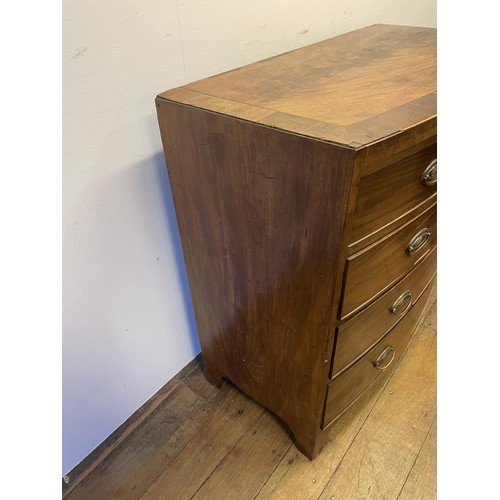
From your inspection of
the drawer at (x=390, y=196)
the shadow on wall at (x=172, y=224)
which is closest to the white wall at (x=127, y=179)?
the shadow on wall at (x=172, y=224)

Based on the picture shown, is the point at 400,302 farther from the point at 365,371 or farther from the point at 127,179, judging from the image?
the point at 127,179

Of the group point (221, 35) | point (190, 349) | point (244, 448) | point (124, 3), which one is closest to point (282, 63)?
point (221, 35)

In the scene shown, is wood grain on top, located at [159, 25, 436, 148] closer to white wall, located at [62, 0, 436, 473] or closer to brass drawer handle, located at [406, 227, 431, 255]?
white wall, located at [62, 0, 436, 473]

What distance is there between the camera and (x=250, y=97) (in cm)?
71

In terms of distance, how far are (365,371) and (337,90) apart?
2.12 feet

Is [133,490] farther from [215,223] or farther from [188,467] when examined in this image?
[215,223]

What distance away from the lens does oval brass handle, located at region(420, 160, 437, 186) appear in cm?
69

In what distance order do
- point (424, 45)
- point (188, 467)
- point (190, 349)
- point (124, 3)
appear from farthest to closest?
point (190, 349), point (188, 467), point (424, 45), point (124, 3)

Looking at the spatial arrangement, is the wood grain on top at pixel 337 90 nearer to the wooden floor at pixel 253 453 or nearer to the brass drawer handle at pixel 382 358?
the brass drawer handle at pixel 382 358

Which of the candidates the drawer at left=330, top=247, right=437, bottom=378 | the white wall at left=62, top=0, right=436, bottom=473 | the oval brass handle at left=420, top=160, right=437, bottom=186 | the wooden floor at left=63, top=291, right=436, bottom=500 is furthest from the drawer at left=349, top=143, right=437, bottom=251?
the wooden floor at left=63, top=291, right=436, bottom=500

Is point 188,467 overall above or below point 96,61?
below

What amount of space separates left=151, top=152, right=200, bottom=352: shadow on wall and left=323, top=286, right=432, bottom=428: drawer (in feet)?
1.60

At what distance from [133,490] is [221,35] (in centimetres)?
113

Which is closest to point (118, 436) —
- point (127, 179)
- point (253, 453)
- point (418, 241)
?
point (253, 453)
